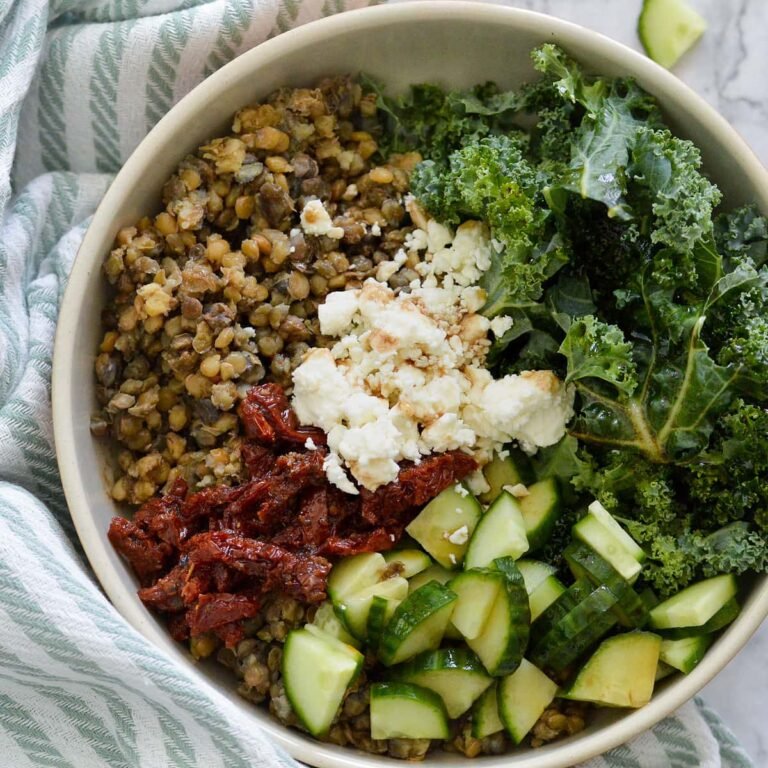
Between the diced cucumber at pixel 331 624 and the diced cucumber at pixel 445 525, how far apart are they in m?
0.28

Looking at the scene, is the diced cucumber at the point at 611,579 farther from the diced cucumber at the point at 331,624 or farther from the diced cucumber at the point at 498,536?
the diced cucumber at the point at 331,624

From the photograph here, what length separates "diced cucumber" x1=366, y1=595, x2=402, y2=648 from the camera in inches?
97.7

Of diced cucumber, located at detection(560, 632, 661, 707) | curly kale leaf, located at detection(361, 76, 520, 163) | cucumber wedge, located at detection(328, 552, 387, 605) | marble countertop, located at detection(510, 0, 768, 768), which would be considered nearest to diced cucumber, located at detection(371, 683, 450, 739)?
cucumber wedge, located at detection(328, 552, 387, 605)

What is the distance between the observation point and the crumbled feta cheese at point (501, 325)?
8.57ft

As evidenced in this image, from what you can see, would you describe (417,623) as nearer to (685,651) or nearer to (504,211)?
(685,651)

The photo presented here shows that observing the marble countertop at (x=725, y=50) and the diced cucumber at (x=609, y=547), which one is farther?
the marble countertop at (x=725, y=50)

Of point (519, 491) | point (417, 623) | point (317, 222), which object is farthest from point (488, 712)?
point (317, 222)

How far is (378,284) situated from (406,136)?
1.63 ft

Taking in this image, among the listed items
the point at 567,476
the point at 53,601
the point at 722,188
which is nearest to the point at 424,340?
the point at 567,476

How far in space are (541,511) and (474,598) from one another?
291 millimetres

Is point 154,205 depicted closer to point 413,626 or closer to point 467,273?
point 467,273

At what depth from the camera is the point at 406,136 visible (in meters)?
2.90

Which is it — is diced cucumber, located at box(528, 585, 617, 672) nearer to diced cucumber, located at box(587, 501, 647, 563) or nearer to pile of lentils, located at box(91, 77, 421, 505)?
diced cucumber, located at box(587, 501, 647, 563)

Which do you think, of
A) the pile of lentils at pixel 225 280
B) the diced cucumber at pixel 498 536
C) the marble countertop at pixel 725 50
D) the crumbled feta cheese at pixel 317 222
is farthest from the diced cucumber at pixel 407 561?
the marble countertop at pixel 725 50
